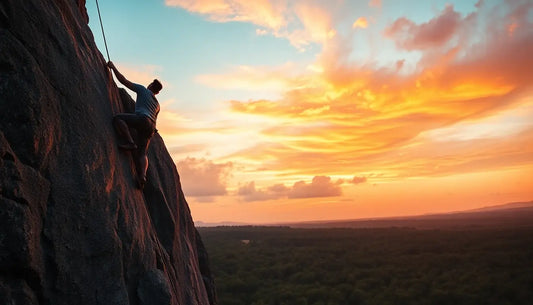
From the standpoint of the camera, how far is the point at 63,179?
6293 millimetres

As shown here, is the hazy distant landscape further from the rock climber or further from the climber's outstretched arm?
the climber's outstretched arm

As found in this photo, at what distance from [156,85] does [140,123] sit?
4.84 ft

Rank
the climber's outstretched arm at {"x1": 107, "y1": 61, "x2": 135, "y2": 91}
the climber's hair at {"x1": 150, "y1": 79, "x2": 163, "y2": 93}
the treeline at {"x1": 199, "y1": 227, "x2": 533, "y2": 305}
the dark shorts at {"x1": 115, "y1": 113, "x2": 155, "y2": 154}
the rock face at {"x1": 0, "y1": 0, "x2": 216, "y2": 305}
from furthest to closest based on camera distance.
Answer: the treeline at {"x1": 199, "y1": 227, "x2": 533, "y2": 305}
the climber's hair at {"x1": 150, "y1": 79, "x2": 163, "y2": 93}
the climber's outstretched arm at {"x1": 107, "y1": 61, "x2": 135, "y2": 91}
the dark shorts at {"x1": 115, "y1": 113, "x2": 155, "y2": 154}
the rock face at {"x1": 0, "y1": 0, "x2": 216, "y2": 305}

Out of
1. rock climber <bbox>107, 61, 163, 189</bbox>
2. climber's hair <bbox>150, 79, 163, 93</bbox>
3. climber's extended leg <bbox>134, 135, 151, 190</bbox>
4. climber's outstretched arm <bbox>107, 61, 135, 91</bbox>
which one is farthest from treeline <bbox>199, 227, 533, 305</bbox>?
climber's outstretched arm <bbox>107, 61, 135, 91</bbox>

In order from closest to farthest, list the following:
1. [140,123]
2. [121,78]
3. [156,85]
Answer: [140,123], [121,78], [156,85]

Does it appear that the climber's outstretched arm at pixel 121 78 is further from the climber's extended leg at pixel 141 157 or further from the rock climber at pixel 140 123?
the climber's extended leg at pixel 141 157

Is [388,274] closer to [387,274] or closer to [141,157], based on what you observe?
[387,274]

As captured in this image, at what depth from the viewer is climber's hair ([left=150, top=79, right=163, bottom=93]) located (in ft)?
31.4

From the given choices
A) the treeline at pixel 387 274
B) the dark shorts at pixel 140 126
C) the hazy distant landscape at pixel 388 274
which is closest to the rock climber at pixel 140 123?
the dark shorts at pixel 140 126

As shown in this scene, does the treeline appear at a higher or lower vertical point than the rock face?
lower

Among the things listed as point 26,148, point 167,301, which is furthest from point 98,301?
point 26,148

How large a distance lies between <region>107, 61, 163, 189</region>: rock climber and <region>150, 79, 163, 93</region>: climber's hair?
231 millimetres

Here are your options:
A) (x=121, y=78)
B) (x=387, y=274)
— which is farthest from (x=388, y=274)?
(x=121, y=78)

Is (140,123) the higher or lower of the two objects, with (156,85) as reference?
lower
